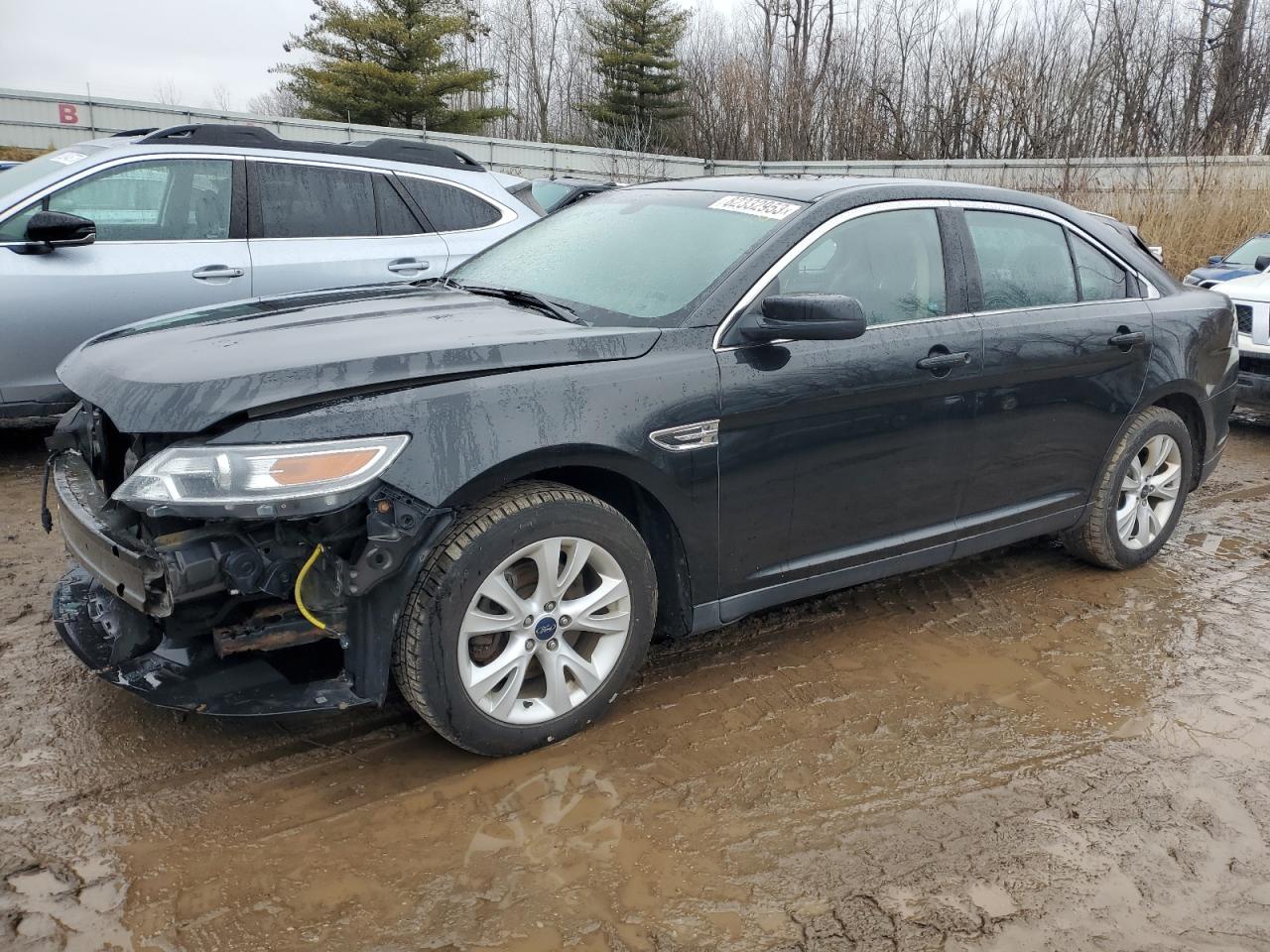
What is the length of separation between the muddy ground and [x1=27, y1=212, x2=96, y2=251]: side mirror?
7.08ft

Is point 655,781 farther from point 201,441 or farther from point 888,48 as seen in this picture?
point 888,48

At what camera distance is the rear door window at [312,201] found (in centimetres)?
583

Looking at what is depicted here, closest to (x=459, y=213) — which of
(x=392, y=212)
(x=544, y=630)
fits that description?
(x=392, y=212)

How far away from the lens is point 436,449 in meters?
2.62

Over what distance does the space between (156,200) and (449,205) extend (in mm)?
1745

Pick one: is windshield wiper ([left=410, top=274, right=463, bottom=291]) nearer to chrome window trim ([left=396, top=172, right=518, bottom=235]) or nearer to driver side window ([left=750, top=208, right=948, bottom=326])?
driver side window ([left=750, top=208, right=948, bottom=326])

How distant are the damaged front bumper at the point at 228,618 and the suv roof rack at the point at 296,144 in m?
3.60

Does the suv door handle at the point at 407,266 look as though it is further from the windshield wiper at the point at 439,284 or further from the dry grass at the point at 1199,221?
the dry grass at the point at 1199,221

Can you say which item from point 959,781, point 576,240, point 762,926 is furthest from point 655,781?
point 576,240

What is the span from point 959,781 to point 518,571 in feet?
4.77

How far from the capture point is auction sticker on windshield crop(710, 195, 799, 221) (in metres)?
3.46

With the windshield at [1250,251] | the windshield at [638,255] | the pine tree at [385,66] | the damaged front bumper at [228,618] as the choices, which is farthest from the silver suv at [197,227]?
the pine tree at [385,66]

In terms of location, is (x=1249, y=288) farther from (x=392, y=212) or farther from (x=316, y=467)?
(x=316, y=467)

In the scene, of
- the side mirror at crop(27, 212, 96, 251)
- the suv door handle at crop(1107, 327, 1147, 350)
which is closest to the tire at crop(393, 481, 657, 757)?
the suv door handle at crop(1107, 327, 1147, 350)
